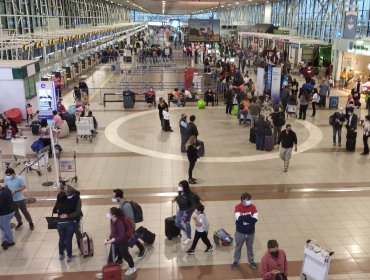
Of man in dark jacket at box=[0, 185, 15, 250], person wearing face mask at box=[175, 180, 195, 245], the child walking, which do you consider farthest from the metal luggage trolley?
man in dark jacket at box=[0, 185, 15, 250]

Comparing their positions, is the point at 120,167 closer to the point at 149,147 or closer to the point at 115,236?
the point at 149,147

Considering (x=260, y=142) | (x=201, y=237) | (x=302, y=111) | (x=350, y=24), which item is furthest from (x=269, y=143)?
(x=350, y=24)

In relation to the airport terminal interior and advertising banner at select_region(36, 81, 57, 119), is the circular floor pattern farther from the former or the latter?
advertising banner at select_region(36, 81, 57, 119)

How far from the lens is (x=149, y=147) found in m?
13.8

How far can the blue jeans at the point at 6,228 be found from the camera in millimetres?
7508

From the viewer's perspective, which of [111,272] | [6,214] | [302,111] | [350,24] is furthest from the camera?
[350,24]

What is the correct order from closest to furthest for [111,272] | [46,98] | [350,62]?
[111,272] → [46,98] → [350,62]

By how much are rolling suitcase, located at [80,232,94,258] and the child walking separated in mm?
1788

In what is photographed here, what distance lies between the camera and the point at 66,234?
7.14 metres

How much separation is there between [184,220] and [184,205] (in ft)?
1.34

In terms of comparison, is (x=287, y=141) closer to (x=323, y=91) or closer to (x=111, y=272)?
(x=111, y=272)

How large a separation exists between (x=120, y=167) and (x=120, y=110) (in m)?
7.92

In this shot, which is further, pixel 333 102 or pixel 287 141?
pixel 333 102

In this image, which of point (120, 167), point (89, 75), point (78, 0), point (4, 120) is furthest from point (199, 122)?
point (78, 0)
